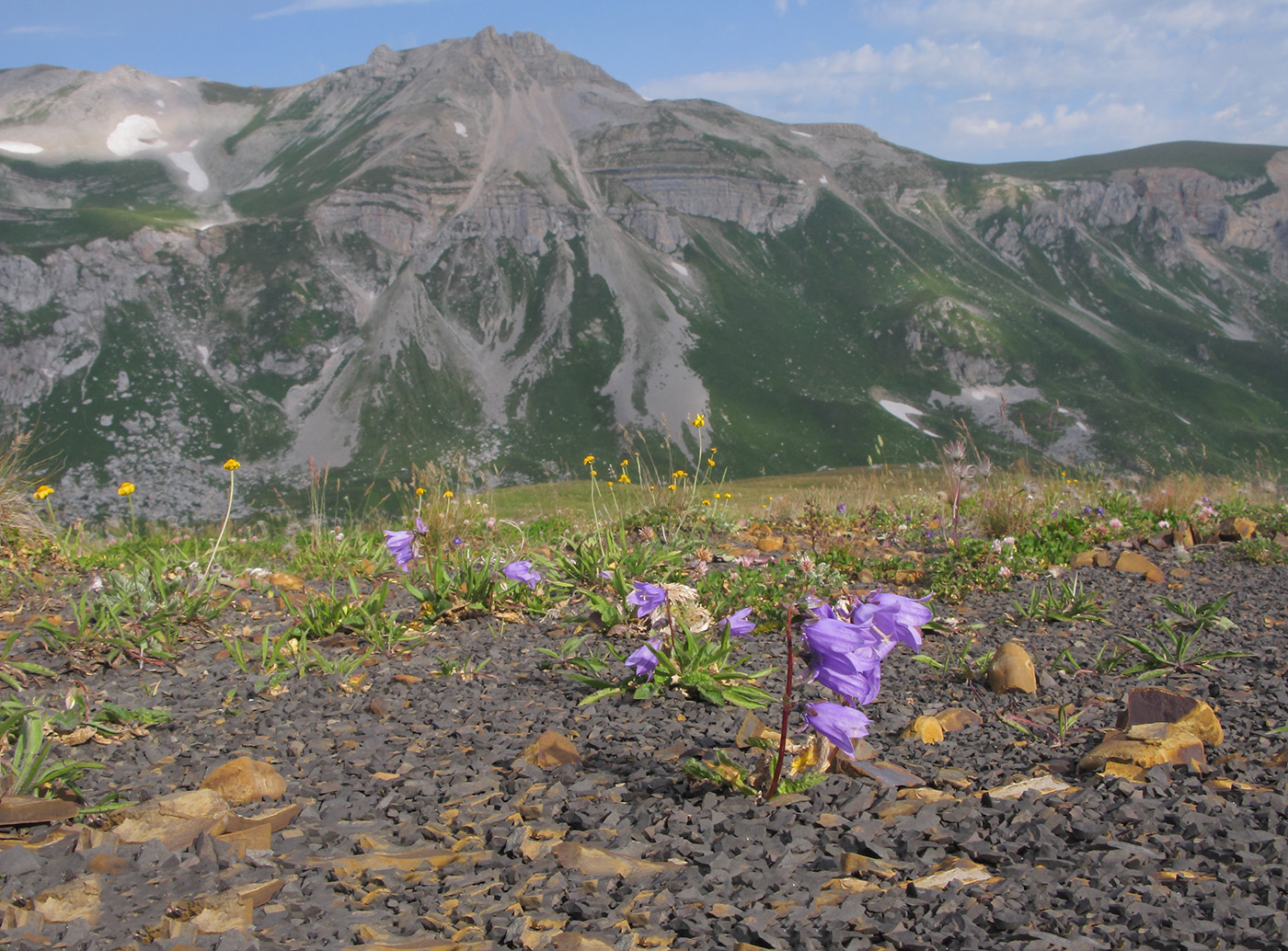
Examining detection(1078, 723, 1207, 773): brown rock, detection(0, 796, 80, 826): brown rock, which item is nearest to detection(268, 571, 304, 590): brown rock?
detection(0, 796, 80, 826): brown rock

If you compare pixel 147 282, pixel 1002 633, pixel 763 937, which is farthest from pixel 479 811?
pixel 147 282

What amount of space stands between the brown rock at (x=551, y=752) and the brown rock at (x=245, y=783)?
915 mm

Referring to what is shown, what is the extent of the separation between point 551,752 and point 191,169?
227 m

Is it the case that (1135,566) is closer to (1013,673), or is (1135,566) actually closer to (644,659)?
(1013,673)

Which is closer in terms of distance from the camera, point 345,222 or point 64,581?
point 64,581

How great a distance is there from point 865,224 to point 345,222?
4433 inches

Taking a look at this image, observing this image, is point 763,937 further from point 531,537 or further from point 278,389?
point 278,389

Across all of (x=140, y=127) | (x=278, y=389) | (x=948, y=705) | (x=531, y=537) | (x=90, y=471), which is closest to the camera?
(x=948, y=705)

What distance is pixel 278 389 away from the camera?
12912 centimetres

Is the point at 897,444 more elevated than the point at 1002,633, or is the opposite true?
the point at 1002,633

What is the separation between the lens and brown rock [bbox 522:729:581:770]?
304cm

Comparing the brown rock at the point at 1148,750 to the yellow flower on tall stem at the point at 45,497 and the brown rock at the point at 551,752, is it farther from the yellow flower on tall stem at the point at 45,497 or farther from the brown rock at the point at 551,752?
the yellow flower on tall stem at the point at 45,497

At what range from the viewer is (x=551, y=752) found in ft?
10.0

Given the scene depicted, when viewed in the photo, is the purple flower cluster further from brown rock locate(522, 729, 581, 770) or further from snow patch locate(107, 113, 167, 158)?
snow patch locate(107, 113, 167, 158)
